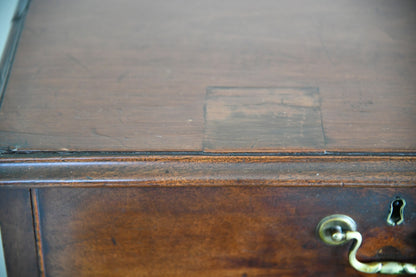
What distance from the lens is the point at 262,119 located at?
0.59 m

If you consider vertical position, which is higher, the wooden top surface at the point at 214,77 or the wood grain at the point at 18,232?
the wooden top surface at the point at 214,77

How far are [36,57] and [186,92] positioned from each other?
0.89ft

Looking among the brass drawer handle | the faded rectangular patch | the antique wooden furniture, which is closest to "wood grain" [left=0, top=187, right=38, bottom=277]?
the antique wooden furniture

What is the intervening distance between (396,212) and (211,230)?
26 centimetres

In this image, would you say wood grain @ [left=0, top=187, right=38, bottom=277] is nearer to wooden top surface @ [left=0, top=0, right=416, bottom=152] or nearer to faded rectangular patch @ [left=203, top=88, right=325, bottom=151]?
wooden top surface @ [left=0, top=0, right=416, bottom=152]

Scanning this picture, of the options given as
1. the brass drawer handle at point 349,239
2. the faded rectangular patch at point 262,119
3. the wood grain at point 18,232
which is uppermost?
the faded rectangular patch at point 262,119

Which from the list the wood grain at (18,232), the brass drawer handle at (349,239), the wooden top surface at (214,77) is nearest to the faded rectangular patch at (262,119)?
the wooden top surface at (214,77)

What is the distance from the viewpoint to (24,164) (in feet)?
1.83

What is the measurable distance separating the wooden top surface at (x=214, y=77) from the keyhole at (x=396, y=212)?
0.07 m

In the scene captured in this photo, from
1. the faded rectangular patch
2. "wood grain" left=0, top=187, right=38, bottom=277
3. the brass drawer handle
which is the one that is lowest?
the brass drawer handle

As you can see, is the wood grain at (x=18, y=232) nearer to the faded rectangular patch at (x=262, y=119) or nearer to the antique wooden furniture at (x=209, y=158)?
the antique wooden furniture at (x=209, y=158)

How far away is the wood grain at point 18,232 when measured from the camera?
580mm

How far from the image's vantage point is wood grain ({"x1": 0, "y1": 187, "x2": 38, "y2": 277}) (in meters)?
0.58

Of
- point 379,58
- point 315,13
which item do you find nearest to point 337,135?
point 379,58
